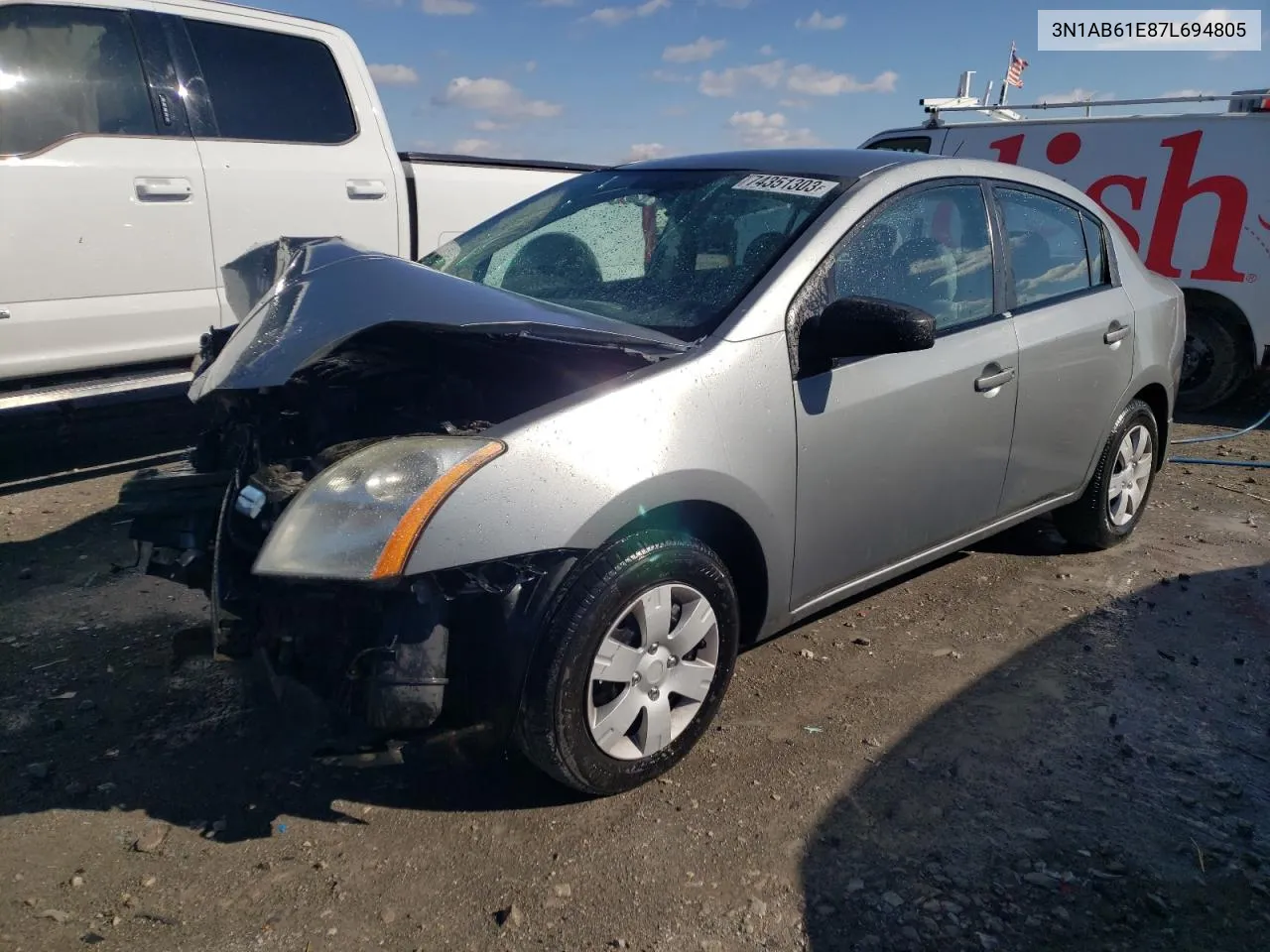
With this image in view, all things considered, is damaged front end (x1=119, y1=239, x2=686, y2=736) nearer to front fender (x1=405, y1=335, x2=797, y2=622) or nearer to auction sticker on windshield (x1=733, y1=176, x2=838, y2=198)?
front fender (x1=405, y1=335, x2=797, y2=622)

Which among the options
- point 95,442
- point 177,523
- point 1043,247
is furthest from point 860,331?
point 95,442

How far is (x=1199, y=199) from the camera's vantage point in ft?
24.6

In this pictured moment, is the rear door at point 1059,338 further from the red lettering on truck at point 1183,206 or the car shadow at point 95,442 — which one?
the car shadow at point 95,442

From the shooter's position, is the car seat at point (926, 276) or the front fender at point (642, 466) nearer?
the front fender at point (642, 466)

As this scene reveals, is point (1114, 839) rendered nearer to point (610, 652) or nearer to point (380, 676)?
point (610, 652)

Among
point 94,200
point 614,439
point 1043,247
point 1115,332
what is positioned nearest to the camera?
point 614,439

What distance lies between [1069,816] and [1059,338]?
1.97m

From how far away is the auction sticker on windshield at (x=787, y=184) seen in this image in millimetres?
3320

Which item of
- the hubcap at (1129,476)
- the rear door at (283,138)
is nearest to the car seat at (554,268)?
the rear door at (283,138)

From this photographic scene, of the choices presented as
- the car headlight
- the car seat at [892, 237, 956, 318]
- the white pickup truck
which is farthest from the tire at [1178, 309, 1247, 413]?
the car headlight

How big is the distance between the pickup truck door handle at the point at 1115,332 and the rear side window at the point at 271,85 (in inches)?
160

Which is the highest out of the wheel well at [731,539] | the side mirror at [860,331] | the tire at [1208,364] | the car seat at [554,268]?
the car seat at [554,268]

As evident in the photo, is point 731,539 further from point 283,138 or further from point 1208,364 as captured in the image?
point 1208,364

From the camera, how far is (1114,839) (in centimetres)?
263
